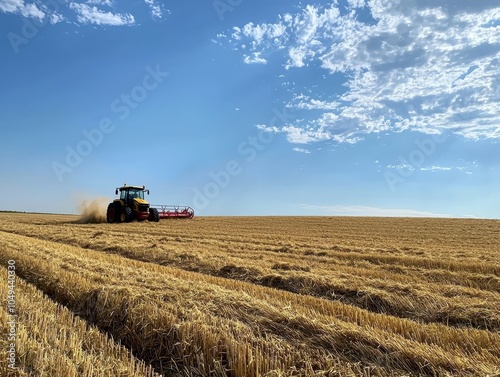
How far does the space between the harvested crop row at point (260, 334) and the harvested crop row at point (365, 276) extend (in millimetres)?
1557

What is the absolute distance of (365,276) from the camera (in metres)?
9.70

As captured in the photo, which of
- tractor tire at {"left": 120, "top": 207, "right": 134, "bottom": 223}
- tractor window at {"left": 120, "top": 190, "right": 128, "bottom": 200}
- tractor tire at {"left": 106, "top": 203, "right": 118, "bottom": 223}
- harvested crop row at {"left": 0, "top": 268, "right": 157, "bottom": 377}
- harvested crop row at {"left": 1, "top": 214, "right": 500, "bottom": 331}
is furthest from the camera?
tractor tire at {"left": 106, "top": 203, "right": 118, "bottom": 223}

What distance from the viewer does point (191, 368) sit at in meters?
4.07

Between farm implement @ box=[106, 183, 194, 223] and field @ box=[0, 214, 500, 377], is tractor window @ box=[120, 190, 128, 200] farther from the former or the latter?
field @ box=[0, 214, 500, 377]

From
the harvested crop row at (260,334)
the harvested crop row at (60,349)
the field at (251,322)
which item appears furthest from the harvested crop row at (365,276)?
the harvested crop row at (60,349)

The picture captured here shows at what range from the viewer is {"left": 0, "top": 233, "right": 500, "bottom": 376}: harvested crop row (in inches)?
151

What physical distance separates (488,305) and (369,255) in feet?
19.1

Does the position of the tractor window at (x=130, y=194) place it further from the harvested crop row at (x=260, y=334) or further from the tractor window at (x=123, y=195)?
the harvested crop row at (x=260, y=334)

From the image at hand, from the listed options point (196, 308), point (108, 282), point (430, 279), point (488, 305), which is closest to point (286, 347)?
point (196, 308)

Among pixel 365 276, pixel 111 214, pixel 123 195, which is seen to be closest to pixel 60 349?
pixel 365 276

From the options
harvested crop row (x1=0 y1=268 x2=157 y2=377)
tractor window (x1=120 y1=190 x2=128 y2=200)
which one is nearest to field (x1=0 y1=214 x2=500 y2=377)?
harvested crop row (x1=0 y1=268 x2=157 y2=377)

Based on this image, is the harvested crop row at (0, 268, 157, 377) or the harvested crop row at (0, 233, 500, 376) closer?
the harvested crop row at (0, 268, 157, 377)

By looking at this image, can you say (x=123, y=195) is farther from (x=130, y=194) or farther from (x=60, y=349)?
(x=60, y=349)

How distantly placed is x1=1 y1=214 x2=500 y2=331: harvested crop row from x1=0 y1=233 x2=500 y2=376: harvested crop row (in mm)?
1557
